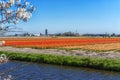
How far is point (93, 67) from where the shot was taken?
97.0ft

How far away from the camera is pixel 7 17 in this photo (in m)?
4.74

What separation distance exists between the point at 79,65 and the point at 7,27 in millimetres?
25925

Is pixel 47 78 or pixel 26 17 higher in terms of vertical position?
pixel 26 17

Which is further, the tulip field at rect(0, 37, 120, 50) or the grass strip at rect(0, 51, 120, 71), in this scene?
the tulip field at rect(0, 37, 120, 50)

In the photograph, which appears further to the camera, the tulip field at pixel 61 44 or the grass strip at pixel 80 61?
the tulip field at pixel 61 44

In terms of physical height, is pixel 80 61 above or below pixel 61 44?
above

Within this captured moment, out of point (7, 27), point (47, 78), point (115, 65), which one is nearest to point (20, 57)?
point (115, 65)

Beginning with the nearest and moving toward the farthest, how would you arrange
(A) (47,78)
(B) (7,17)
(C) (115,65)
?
(B) (7,17)
(A) (47,78)
(C) (115,65)

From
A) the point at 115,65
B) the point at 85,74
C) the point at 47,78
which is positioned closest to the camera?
the point at 47,78

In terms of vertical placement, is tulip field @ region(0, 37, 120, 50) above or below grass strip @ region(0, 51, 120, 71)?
below

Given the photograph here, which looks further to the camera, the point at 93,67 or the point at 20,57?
the point at 20,57

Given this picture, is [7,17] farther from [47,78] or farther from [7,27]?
[47,78]

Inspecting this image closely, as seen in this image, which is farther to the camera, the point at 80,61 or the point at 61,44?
the point at 61,44

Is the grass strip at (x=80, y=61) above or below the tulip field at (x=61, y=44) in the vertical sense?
above
